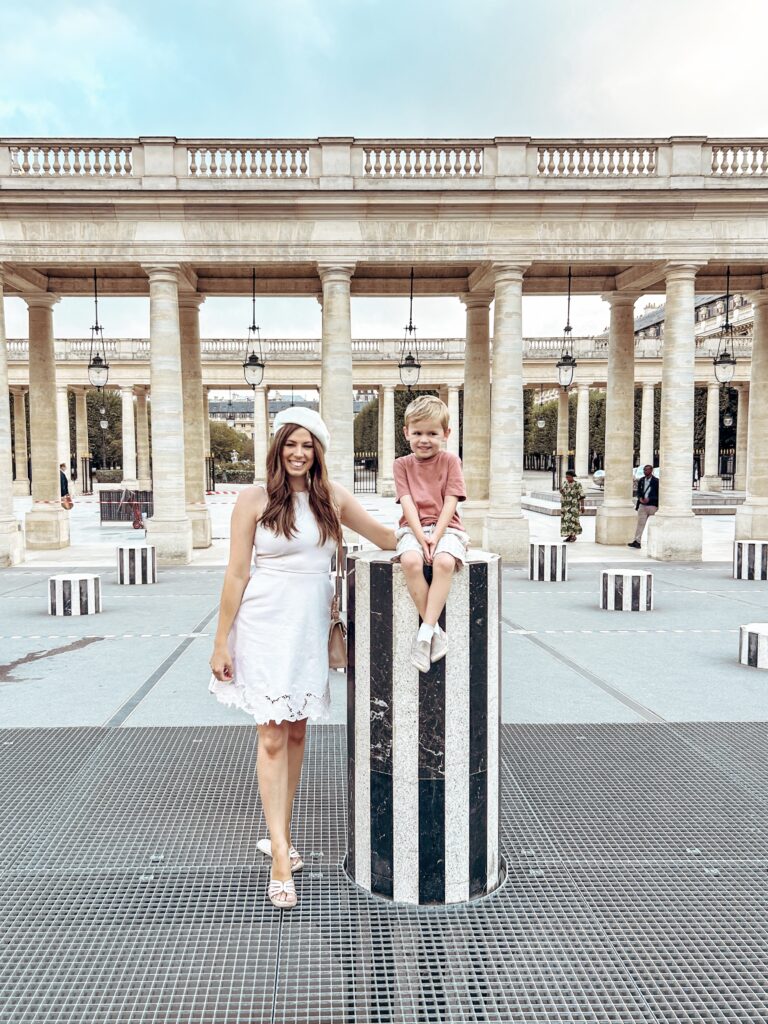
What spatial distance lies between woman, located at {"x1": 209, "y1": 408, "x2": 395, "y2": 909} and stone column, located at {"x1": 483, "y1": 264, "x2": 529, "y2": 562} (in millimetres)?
13794

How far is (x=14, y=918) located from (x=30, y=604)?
9.34 meters

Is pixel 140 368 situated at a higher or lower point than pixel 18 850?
higher

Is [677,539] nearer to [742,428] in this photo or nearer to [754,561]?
[754,561]

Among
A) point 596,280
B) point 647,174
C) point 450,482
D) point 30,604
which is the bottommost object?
point 30,604

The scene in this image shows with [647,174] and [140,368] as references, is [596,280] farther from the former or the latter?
[140,368]

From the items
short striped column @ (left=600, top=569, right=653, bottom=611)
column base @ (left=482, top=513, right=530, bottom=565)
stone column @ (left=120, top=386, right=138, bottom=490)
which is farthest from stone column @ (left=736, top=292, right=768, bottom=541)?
stone column @ (left=120, top=386, right=138, bottom=490)

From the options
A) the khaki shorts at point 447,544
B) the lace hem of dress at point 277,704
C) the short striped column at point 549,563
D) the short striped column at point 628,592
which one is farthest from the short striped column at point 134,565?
the khaki shorts at point 447,544

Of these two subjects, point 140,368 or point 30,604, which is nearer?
point 30,604

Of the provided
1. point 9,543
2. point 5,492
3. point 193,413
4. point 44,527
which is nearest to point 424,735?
point 9,543

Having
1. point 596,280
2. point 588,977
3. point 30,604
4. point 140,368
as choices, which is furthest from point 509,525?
point 140,368

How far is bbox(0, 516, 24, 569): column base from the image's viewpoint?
55.4ft

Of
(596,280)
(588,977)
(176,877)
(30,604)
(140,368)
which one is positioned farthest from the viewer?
(140,368)

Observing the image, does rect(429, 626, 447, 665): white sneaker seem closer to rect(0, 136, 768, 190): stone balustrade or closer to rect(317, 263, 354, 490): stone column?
rect(317, 263, 354, 490): stone column

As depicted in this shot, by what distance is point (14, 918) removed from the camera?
143 inches
